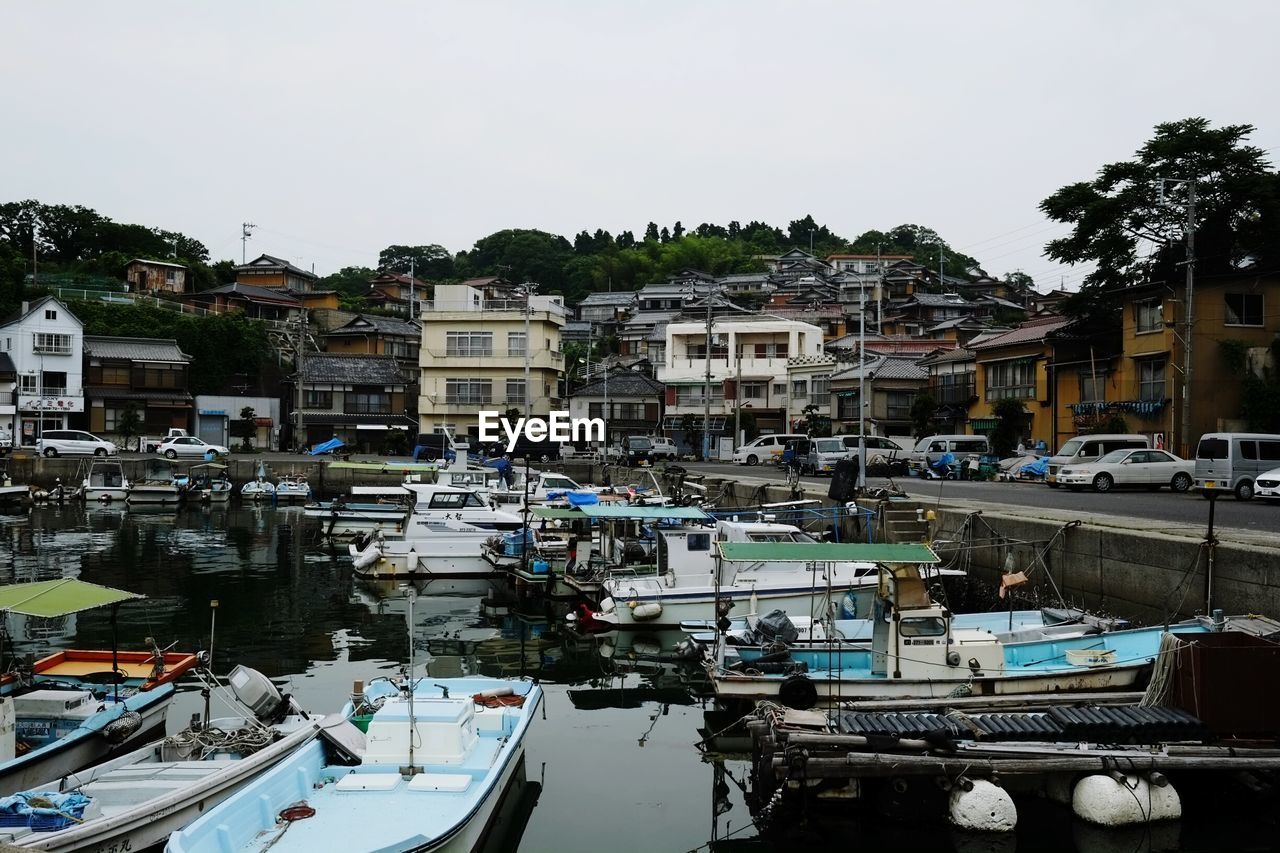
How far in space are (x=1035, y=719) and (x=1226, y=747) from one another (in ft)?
6.45

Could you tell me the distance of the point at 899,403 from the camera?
5903 centimetres

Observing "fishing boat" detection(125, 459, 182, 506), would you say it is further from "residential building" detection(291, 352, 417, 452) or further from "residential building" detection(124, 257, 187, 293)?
"residential building" detection(124, 257, 187, 293)

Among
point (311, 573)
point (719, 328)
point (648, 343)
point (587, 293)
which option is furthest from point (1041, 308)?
point (311, 573)

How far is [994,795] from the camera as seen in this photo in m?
10.4

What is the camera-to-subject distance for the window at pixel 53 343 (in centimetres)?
6025

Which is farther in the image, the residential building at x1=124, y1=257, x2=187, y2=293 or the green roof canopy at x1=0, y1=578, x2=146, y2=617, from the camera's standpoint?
the residential building at x1=124, y1=257, x2=187, y2=293

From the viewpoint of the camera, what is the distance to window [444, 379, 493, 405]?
65812mm

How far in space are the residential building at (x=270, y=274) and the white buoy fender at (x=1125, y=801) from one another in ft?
277

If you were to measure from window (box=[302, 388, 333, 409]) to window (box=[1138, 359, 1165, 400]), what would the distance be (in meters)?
51.2

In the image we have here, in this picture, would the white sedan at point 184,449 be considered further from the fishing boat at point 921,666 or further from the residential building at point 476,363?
the fishing boat at point 921,666

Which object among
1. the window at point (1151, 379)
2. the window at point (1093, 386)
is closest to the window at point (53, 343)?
the window at point (1093, 386)

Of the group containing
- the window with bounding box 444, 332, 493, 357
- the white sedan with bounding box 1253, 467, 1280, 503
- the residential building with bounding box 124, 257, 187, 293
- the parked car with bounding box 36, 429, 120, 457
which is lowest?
the white sedan with bounding box 1253, 467, 1280, 503

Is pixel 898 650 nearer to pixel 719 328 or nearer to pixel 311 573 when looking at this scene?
pixel 311 573

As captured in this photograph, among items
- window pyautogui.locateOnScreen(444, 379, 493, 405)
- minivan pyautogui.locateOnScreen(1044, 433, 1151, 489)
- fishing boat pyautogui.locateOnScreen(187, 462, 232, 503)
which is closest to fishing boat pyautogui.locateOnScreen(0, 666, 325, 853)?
minivan pyautogui.locateOnScreen(1044, 433, 1151, 489)
